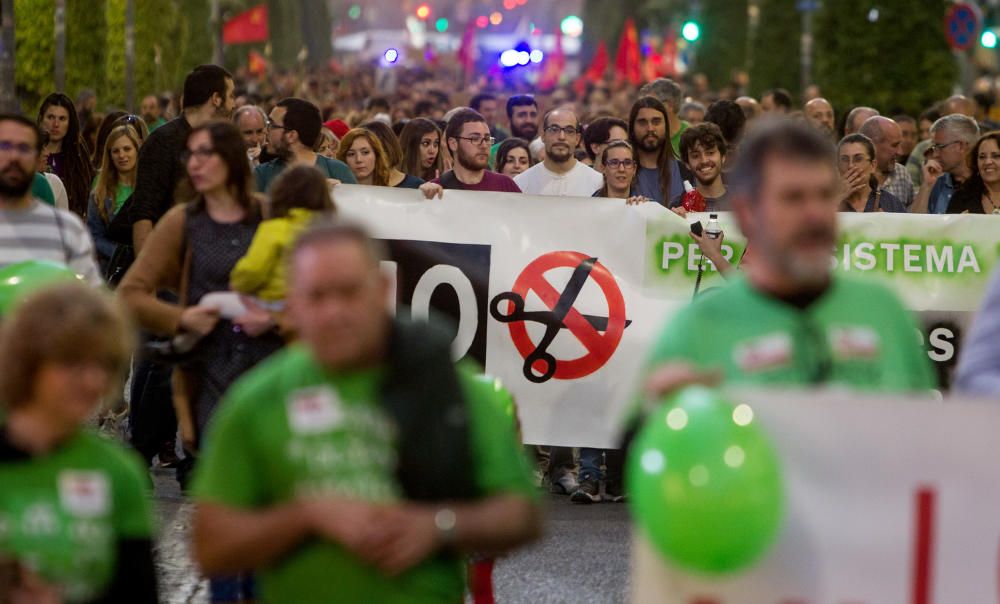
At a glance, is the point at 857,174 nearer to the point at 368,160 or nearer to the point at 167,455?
the point at 368,160

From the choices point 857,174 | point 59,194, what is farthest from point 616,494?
point 59,194

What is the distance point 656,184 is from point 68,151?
402 centimetres

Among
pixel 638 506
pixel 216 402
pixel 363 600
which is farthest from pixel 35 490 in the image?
pixel 216 402

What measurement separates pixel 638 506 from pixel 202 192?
322cm

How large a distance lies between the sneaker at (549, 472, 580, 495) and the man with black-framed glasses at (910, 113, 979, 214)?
10.5ft

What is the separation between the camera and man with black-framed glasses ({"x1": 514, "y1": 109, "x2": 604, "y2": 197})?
38.3 feet

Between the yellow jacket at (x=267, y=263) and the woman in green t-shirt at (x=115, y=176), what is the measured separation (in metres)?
5.30

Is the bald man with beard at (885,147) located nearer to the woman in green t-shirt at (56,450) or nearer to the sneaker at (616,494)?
the sneaker at (616,494)

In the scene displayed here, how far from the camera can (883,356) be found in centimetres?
393

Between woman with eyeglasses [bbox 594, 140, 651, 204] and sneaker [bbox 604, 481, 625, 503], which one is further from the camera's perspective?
woman with eyeglasses [bbox 594, 140, 651, 204]

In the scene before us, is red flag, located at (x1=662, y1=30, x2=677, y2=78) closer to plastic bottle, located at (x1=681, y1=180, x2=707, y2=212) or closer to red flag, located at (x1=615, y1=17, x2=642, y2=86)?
red flag, located at (x1=615, y1=17, x2=642, y2=86)

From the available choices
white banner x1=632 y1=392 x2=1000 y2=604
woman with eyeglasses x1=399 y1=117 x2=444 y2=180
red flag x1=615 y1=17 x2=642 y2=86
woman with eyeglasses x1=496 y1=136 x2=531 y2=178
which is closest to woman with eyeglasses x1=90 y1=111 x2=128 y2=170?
woman with eyeglasses x1=399 y1=117 x2=444 y2=180

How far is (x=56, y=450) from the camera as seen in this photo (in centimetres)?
382

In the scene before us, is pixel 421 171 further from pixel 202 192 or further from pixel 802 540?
pixel 802 540
